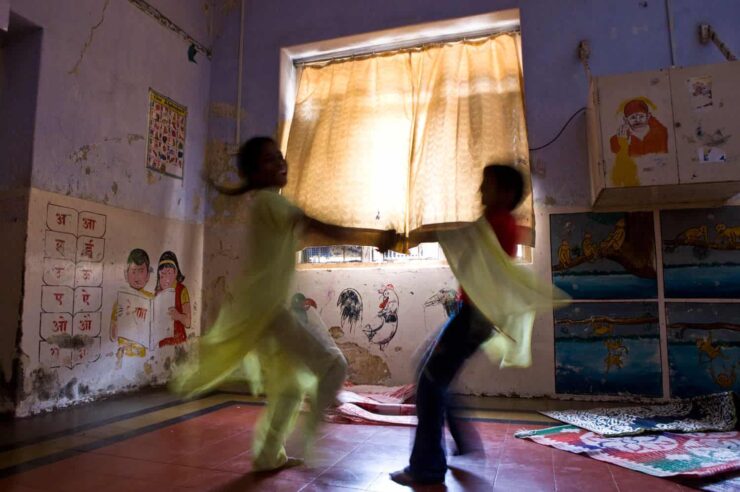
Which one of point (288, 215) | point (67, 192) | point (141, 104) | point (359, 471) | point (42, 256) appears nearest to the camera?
point (288, 215)

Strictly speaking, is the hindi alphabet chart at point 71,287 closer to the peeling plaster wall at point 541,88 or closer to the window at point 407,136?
the peeling plaster wall at point 541,88

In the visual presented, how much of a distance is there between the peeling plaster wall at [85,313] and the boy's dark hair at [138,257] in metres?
0.03

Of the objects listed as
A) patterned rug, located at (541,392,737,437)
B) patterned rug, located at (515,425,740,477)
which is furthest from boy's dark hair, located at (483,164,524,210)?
patterned rug, located at (541,392,737,437)

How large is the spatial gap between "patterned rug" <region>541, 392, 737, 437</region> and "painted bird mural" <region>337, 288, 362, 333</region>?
173 cm

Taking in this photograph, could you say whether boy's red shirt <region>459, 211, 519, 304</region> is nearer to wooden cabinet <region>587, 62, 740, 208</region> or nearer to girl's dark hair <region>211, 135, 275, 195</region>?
girl's dark hair <region>211, 135, 275, 195</region>

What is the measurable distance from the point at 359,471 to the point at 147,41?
4009 millimetres

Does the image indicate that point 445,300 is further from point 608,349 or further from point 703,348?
point 703,348

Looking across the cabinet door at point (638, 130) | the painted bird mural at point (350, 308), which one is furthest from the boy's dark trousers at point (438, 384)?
the painted bird mural at point (350, 308)

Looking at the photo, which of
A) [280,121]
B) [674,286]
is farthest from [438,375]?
[280,121]

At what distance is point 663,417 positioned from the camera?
127 inches

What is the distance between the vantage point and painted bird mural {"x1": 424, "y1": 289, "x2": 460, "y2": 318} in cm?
417

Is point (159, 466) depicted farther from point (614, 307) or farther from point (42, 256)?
point (614, 307)

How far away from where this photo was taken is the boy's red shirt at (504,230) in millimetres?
2230

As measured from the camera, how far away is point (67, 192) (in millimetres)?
3602
